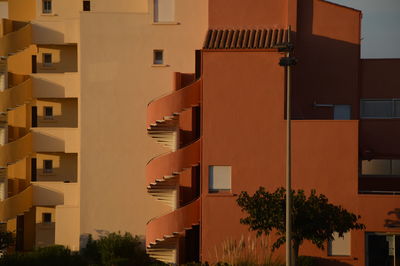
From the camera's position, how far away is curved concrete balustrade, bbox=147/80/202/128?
4900 cm

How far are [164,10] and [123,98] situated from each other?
4225 mm

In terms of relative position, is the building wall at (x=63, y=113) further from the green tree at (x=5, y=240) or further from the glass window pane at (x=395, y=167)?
the glass window pane at (x=395, y=167)

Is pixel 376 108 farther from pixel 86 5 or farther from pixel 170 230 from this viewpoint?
pixel 86 5

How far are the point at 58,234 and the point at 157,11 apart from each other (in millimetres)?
10987

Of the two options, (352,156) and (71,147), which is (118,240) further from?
(352,156)

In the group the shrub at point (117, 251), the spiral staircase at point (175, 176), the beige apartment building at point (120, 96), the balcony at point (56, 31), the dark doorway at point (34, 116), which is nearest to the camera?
the spiral staircase at point (175, 176)

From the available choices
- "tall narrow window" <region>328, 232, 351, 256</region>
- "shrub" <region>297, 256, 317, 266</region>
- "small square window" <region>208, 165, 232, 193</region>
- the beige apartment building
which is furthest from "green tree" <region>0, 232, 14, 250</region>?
"tall narrow window" <region>328, 232, 351, 256</region>

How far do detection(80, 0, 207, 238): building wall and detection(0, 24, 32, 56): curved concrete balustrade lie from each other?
3.90 metres

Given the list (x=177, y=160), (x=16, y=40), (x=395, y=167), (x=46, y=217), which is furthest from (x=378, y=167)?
(x=16, y=40)

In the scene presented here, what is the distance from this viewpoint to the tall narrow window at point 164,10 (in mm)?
52594

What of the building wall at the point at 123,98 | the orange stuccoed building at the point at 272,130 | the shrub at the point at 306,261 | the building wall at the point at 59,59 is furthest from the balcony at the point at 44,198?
the shrub at the point at 306,261

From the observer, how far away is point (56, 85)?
55.8 m

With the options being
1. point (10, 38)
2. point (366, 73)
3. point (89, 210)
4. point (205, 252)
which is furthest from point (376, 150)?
point (10, 38)

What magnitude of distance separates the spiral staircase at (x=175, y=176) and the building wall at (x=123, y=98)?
1916mm
